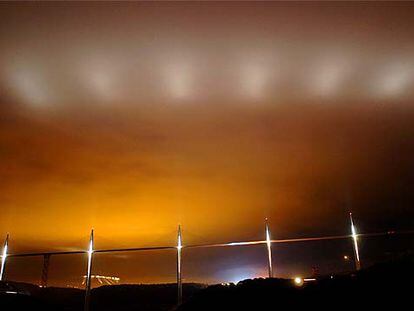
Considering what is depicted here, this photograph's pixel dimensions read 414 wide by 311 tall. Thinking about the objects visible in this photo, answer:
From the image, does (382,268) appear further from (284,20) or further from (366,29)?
(284,20)

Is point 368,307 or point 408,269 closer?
point 368,307

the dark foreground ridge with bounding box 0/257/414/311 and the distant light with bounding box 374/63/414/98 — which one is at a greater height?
the distant light with bounding box 374/63/414/98

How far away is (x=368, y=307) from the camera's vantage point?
21.1 feet

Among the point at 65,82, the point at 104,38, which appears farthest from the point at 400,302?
the point at 65,82

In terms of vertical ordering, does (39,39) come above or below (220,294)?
above

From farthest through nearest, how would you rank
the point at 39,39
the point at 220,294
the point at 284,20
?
1. the point at 220,294
2. the point at 39,39
3. the point at 284,20

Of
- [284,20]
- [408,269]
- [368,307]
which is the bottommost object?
[368,307]

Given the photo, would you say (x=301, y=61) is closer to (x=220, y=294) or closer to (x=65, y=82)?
(x=65, y=82)

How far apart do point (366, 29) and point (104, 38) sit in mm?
4640

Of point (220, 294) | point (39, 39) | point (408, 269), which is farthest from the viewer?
point (220, 294)

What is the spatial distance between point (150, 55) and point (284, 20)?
8.31ft

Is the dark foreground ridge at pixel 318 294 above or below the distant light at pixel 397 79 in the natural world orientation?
below

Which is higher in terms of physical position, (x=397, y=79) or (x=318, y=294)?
(x=397, y=79)

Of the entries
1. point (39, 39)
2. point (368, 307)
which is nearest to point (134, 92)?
point (39, 39)
